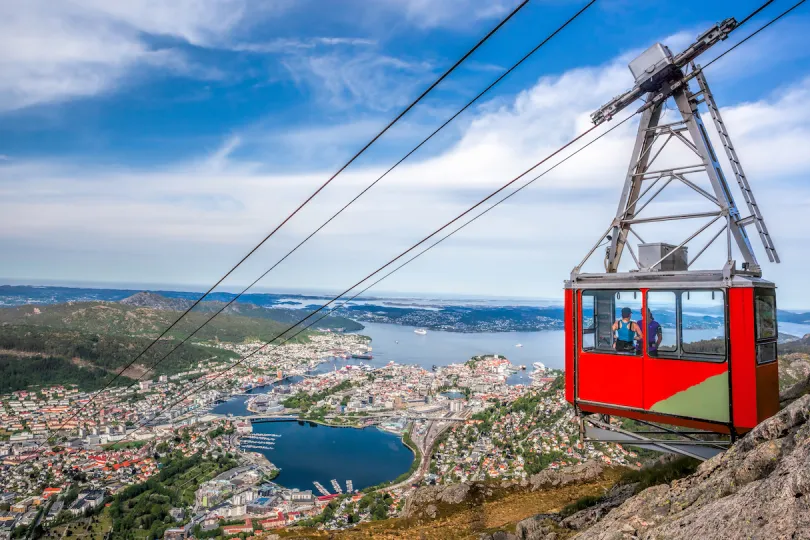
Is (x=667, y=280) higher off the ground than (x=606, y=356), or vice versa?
(x=667, y=280)

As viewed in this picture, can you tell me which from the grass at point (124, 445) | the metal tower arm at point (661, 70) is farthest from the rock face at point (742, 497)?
the grass at point (124, 445)

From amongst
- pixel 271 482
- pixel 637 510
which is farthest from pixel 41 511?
pixel 637 510

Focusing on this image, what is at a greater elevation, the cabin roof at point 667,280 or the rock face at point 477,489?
the cabin roof at point 667,280

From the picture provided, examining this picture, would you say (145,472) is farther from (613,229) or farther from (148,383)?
(148,383)

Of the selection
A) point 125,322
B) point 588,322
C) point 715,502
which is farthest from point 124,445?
point 125,322

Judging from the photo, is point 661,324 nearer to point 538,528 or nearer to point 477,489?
point 538,528

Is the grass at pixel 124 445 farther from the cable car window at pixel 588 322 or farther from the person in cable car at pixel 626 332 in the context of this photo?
the person in cable car at pixel 626 332

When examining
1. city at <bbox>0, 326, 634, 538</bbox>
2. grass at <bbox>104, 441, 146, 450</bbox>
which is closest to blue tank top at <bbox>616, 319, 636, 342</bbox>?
city at <bbox>0, 326, 634, 538</bbox>
